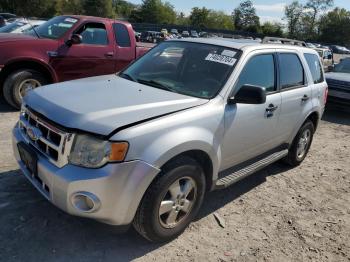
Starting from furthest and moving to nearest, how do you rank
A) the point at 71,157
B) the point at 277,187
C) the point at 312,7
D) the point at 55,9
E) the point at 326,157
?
the point at 312,7, the point at 55,9, the point at 326,157, the point at 277,187, the point at 71,157

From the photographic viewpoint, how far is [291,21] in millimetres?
119250

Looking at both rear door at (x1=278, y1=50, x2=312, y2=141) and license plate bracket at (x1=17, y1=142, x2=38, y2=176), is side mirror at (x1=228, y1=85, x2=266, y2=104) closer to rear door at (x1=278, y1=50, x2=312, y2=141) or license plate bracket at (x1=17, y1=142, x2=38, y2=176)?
rear door at (x1=278, y1=50, x2=312, y2=141)

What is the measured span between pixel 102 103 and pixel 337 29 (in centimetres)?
11193

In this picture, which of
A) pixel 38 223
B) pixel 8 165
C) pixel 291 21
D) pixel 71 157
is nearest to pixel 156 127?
pixel 71 157

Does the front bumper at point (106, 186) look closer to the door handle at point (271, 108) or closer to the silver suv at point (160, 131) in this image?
the silver suv at point (160, 131)

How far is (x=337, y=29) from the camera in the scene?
103m

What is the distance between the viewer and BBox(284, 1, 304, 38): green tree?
11781cm

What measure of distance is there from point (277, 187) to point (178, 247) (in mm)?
2077

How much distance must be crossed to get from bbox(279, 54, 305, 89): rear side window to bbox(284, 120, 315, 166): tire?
0.72 m

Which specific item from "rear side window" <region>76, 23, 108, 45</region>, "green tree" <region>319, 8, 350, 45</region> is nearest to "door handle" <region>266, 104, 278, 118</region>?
"rear side window" <region>76, 23, 108, 45</region>

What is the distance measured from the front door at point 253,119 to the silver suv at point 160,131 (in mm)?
12

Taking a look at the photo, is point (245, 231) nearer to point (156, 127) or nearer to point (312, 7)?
point (156, 127)

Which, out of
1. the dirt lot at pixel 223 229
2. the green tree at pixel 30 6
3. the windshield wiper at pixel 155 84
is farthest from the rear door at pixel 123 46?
the green tree at pixel 30 6

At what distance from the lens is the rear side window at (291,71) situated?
4789 mm
